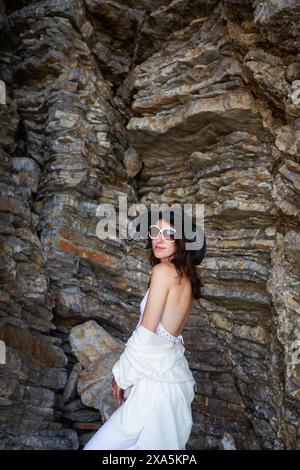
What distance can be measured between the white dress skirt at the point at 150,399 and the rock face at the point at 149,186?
6.07ft

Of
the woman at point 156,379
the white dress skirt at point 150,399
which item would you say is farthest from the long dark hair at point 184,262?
the white dress skirt at point 150,399

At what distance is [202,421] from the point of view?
6.31 meters

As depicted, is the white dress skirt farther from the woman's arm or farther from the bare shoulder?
the bare shoulder

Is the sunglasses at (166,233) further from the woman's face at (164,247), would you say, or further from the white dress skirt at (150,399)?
the white dress skirt at (150,399)

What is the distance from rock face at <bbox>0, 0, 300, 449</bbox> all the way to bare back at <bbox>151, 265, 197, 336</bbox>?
1.85 meters

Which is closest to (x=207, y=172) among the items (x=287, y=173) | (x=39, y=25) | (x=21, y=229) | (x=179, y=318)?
(x=287, y=173)

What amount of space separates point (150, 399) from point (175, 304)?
0.78m

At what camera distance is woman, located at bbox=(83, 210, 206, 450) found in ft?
12.6

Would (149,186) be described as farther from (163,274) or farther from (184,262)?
(163,274)

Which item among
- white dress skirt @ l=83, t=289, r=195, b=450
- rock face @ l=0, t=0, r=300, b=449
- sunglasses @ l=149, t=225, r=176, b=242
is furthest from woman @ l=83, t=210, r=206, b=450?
rock face @ l=0, t=0, r=300, b=449

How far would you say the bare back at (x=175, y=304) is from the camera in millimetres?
4078

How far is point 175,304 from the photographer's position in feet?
13.5

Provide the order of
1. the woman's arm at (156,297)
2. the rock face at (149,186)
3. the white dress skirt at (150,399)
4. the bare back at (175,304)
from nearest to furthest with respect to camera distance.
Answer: the white dress skirt at (150,399), the woman's arm at (156,297), the bare back at (175,304), the rock face at (149,186)
